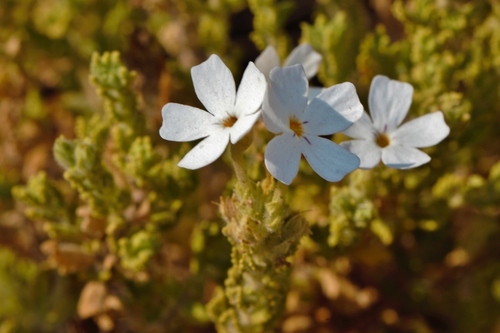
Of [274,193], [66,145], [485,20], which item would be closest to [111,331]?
[66,145]

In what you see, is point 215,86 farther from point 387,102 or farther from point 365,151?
point 387,102

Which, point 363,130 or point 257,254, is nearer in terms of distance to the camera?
point 257,254

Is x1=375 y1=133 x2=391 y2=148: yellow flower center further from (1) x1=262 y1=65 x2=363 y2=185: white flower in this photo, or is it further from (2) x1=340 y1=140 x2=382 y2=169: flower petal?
(1) x1=262 y1=65 x2=363 y2=185: white flower

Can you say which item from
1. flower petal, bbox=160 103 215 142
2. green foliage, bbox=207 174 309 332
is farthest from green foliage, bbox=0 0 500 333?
flower petal, bbox=160 103 215 142

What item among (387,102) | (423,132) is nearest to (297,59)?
(387,102)

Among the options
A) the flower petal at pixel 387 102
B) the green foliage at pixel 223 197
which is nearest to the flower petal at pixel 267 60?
the green foliage at pixel 223 197

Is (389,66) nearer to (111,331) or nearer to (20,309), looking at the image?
(111,331)
